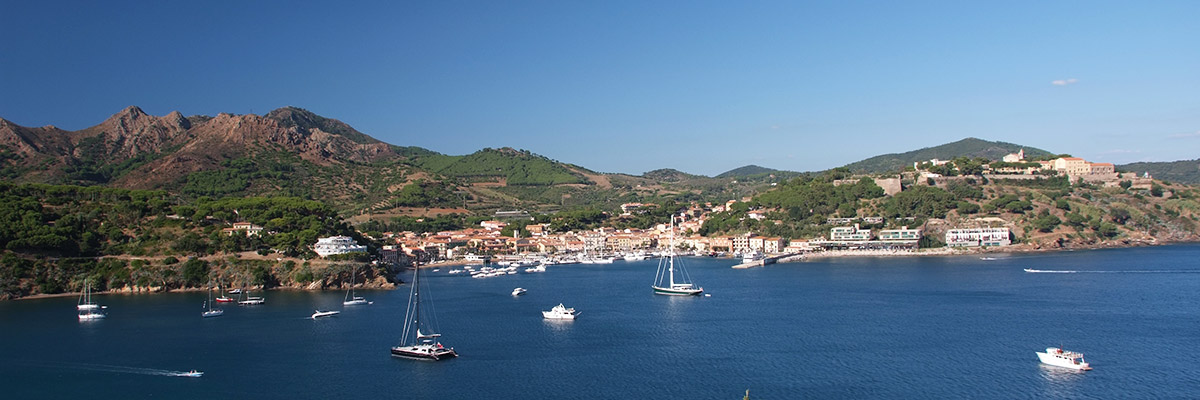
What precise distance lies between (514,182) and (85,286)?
91.3 metres

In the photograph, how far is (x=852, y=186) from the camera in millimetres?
81375

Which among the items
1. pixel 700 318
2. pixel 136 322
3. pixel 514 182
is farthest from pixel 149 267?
pixel 514 182

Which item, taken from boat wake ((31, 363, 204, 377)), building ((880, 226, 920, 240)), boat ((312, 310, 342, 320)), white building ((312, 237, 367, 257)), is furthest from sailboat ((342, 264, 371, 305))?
building ((880, 226, 920, 240))

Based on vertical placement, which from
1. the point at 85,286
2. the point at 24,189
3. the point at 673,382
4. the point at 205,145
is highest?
the point at 205,145

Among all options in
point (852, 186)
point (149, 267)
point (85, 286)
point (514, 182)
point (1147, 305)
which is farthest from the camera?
point (514, 182)

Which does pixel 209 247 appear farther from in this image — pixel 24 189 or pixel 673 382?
pixel 673 382

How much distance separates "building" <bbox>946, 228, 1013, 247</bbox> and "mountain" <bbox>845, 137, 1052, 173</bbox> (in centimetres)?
9893

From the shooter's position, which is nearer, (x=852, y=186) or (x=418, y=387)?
(x=418, y=387)

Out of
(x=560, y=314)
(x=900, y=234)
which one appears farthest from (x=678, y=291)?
(x=900, y=234)

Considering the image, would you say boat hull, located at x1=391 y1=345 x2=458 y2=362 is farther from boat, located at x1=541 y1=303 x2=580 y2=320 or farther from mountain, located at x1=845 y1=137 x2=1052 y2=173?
mountain, located at x1=845 y1=137 x2=1052 y2=173

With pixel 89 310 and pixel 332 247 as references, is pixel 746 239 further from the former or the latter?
pixel 89 310

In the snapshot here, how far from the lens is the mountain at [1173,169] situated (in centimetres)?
13950

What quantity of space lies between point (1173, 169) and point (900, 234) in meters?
110

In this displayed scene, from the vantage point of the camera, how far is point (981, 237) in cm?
6756
